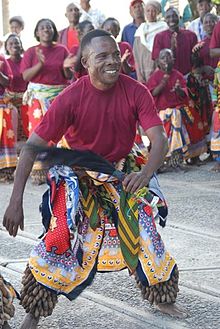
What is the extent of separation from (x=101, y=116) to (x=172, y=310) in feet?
3.85

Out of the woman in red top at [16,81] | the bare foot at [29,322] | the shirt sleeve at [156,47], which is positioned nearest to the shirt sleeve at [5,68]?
the woman in red top at [16,81]

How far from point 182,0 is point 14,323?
35.6 ft

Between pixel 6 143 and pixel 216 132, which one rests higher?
pixel 216 132

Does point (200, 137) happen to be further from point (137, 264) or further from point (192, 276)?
point (137, 264)

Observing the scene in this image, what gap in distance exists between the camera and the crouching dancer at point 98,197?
440 cm

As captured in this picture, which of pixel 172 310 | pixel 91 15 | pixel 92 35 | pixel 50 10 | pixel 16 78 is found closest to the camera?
pixel 92 35

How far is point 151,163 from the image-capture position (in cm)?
438

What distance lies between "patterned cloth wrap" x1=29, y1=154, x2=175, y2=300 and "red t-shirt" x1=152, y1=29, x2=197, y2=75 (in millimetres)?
5490

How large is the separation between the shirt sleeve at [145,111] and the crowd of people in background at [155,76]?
4.27 m

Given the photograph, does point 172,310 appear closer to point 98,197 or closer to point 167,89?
point 98,197

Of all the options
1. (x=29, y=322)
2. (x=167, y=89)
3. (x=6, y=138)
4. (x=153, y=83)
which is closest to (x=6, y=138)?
(x=6, y=138)

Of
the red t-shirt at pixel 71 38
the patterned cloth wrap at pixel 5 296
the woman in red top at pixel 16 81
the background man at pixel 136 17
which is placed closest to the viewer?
the patterned cloth wrap at pixel 5 296

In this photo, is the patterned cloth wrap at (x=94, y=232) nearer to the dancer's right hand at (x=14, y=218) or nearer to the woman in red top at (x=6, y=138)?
the dancer's right hand at (x=14, y=218)

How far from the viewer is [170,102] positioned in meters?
9.80
